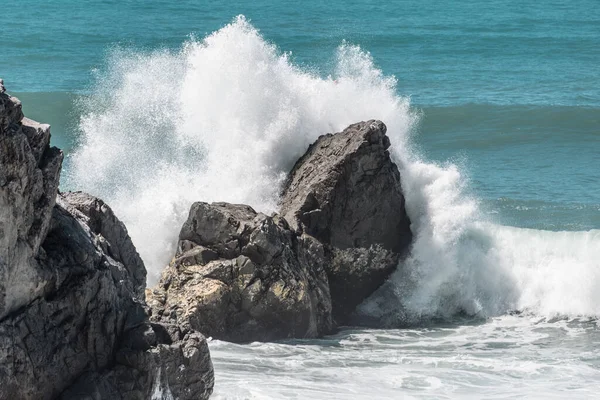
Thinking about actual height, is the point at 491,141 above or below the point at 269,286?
above

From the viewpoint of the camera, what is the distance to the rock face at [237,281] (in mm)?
15227

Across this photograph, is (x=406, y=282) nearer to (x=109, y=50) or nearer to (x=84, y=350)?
(x=84, y=350)

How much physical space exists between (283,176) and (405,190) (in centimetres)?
199

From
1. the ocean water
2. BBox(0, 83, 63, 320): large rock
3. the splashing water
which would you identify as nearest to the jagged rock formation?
the ocean water

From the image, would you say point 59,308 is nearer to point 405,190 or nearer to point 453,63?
point 405,190

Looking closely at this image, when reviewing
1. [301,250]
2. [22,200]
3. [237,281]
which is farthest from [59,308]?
[301,250]

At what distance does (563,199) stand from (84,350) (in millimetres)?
16398

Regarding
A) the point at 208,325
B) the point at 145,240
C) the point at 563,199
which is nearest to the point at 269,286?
the point at 208,325

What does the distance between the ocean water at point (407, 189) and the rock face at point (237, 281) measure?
32 centimetres

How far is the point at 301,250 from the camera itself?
16.3m

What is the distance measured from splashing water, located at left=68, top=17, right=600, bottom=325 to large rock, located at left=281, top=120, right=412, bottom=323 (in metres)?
0.49

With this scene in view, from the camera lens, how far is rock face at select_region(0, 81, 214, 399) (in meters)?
9.17

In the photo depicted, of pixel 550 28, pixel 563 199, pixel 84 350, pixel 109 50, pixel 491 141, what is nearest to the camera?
pixel 84 350

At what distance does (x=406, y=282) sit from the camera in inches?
714
